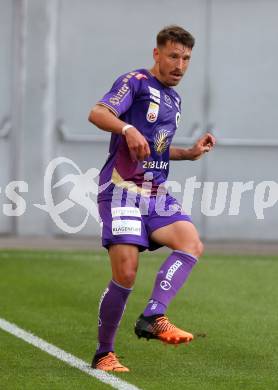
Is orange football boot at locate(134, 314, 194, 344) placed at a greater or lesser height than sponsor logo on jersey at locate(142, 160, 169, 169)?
lesser

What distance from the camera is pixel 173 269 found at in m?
7.58

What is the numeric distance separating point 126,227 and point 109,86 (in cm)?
941

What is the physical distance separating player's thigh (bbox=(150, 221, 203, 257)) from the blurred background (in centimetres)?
891

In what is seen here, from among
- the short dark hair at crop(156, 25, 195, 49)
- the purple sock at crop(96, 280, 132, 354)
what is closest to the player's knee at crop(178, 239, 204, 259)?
the purple sock at crop(96, 280, 132, 354)

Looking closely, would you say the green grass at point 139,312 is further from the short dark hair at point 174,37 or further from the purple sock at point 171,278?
the short dark hair at point 174,37

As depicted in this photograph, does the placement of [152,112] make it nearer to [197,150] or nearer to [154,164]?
[154,164]

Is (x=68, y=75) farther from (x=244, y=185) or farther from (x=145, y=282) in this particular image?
(x=145, y=282)

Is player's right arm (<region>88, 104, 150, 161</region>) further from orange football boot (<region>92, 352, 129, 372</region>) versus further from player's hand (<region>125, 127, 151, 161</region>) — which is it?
orange football boot (<region>92, 352, 129, 372</region>)

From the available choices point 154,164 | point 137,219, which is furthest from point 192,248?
point 154,164

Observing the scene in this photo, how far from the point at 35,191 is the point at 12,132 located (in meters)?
0.85

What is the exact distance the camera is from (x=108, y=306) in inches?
303

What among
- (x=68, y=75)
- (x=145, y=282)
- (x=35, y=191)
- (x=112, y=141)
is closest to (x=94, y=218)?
(x=35, y=191)

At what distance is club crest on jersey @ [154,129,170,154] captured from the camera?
7.82 meters

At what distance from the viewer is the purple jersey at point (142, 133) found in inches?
305
